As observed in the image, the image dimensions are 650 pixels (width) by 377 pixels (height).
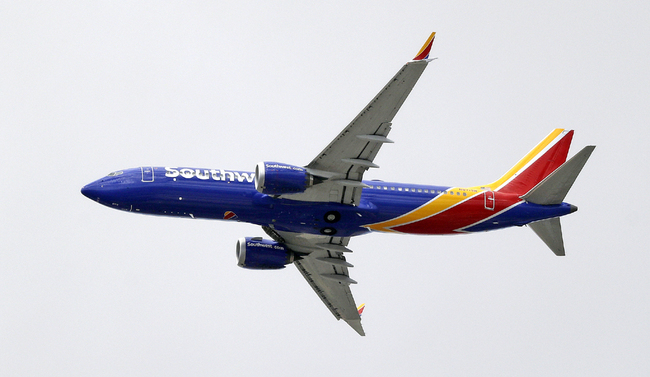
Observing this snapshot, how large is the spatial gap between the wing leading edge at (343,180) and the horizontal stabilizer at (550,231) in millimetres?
12863

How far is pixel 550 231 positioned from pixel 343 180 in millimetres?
15323

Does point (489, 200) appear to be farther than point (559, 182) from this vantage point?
Yes

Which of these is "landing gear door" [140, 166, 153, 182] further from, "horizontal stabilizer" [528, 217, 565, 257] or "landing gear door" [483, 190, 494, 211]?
"horizontal stabilizer" [528, 217, 565, 257]

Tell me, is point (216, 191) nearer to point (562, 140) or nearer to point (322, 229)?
point (322, 229)

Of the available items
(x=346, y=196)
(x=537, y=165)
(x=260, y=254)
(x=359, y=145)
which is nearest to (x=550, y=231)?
(x=537, y=165)

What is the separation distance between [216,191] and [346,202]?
814 cm

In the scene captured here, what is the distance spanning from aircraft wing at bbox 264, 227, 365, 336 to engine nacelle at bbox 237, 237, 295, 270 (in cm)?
86

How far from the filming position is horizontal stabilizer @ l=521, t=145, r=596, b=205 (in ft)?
174

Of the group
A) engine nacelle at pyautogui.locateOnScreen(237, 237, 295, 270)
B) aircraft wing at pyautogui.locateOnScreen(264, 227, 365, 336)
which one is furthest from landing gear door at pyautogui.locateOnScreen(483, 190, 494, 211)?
engine nacelle at pyautogui.locateOnScreen(237, 237, 295, 270)

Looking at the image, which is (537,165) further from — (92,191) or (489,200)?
(92,191)

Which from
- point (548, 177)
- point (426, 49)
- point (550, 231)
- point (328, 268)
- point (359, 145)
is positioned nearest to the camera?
point (426, 49)

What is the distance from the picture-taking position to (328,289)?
210ft

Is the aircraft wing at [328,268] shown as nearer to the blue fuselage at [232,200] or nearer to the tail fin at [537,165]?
the blue fuselage at [232,200]

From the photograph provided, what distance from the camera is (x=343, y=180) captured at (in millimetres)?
51531
